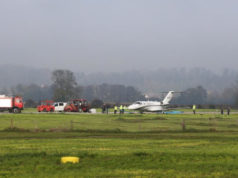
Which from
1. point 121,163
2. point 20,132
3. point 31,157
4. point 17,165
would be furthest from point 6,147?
point 20,132

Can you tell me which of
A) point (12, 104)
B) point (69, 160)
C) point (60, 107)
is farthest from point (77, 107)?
point (69, 160)

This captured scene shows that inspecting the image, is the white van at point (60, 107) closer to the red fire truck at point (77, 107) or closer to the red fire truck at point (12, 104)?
the red fire truck at point (77, 107)

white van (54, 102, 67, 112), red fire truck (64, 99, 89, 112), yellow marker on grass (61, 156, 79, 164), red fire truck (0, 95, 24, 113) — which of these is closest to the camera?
yellow marker on grass (61, 156, 79, 164)

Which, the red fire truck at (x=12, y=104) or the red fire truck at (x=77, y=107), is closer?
the red fire truck at (x=12, y=104)

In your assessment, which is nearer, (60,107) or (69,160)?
(69,160)

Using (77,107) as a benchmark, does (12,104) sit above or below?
above

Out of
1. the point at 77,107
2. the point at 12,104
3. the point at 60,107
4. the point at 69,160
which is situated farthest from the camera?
the point at 60,107

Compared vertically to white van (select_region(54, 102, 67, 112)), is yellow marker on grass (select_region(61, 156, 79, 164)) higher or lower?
lower

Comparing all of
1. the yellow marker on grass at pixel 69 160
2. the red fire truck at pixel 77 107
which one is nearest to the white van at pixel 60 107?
the red fire truck at pixel 77 107

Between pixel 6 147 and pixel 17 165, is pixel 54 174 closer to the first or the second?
pixel 17 165

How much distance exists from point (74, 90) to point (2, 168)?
563 ft

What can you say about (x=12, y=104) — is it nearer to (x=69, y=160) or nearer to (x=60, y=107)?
(x=60, y=107)

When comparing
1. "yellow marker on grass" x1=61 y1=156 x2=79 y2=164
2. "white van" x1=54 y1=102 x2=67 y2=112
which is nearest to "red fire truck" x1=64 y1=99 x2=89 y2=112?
"white van" x1=54 y1=102 x2=67 y2=112

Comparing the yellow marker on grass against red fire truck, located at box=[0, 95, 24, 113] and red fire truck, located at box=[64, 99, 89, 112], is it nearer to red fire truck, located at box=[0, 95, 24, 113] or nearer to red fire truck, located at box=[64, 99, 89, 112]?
red fire truck, located at box=[0, 95, 24, 113]
